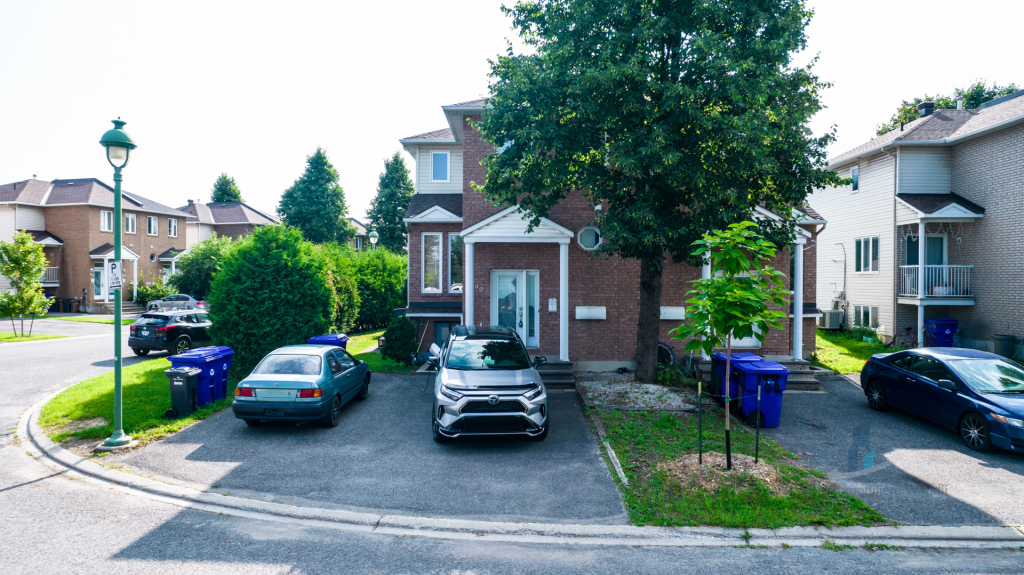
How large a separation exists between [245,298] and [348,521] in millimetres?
8555

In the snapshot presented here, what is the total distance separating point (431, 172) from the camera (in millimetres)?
18719

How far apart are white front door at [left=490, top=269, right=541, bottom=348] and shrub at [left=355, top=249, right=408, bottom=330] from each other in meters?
9.72

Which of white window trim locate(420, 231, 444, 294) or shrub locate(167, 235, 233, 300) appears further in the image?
shrub locate(167, 235, 233, 300)

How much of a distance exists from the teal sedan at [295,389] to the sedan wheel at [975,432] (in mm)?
10724

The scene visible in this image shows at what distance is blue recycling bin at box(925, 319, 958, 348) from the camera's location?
57.6ft

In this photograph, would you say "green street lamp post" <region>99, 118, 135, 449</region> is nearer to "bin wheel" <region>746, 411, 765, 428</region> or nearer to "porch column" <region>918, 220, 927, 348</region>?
"bin wheel" <region>746, 411, 765, 428</region>

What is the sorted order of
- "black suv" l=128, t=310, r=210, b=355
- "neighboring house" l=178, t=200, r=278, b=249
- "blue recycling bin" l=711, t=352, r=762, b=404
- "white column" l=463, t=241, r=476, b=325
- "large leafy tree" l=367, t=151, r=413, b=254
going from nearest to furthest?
"blue recycling bin" l=711, t=352, r=762, b=404, "white column" l=463, t=241, r=476, b=325, "black suv" l=128, t=310, r=210, b=355, "neighboring house" l=178, t=200, r=278, b=249, "large leafy tree" l=367, t=151, r=413, b=254

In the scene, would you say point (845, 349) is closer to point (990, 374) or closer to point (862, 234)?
point (862, 234)

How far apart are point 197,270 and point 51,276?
10236mm

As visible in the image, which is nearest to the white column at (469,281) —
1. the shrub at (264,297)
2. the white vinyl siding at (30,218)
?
the shrub at (264,297)

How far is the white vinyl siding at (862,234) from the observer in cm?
1986

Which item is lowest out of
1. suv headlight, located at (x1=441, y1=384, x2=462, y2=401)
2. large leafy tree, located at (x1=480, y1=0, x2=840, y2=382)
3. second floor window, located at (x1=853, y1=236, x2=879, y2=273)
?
suv headlight, located at (x1=441, y1=384, x2=462, y2=401)

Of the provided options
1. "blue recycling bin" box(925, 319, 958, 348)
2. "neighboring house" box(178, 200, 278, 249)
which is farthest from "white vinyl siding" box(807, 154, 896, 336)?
"neighboring house" box(178, 200, 278, 249)

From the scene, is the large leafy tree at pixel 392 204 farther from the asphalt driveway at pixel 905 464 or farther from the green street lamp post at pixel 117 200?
the asphalt driveway at pixel 905 464
